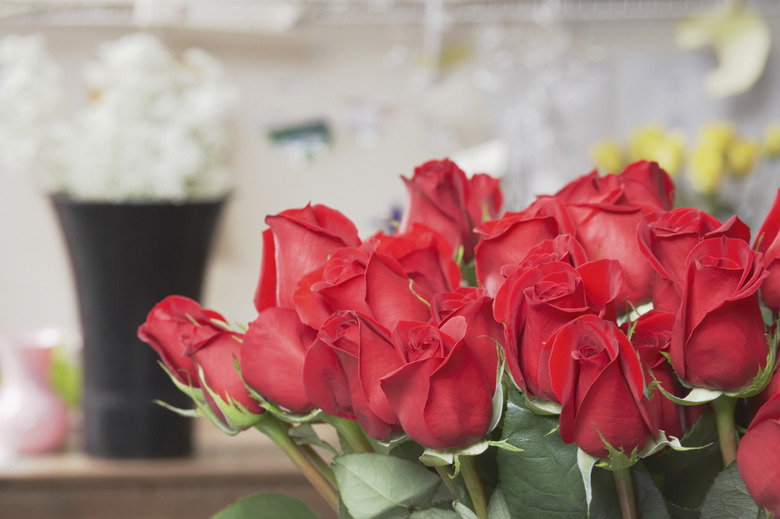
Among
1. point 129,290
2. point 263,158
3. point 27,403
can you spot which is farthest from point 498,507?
point 263,158

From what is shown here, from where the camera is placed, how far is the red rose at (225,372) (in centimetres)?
24

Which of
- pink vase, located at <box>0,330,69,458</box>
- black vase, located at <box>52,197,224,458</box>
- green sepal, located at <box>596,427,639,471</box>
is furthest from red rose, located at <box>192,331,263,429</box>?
pink vase, located at <box>0,330,69,458</box>

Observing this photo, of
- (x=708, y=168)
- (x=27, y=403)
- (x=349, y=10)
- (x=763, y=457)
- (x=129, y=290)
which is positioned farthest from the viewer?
(x=349, y=10)

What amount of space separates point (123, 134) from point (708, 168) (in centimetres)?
73

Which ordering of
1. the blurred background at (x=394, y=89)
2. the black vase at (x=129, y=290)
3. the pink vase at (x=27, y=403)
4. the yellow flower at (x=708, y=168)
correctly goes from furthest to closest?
the blurred background at (x=394, y=89), the yellow flower at (x=708, y=168), the pink vase at (x=27, y=403), the black vase at (x=129, y=290)

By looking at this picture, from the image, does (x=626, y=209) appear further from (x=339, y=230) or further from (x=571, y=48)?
(x=571, y=48)

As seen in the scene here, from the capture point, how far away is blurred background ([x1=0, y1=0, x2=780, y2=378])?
1.29 metres

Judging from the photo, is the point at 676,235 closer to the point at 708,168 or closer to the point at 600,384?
the point at 600,384

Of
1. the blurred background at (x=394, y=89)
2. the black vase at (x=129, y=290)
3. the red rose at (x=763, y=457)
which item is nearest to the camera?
the red rose at (x=763, y=457)

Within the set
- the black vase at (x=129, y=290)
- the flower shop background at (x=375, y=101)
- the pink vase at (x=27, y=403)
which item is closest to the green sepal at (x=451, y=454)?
the black vase at (x=129, y=290)

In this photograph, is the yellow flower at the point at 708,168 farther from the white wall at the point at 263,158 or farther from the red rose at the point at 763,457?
the red rose at the point at 763,457

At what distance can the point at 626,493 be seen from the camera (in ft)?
0.74

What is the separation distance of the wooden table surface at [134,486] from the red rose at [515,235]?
695 millimetres

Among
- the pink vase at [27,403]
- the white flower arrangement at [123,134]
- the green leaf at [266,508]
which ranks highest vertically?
the white flower arrangement at [123,134]
